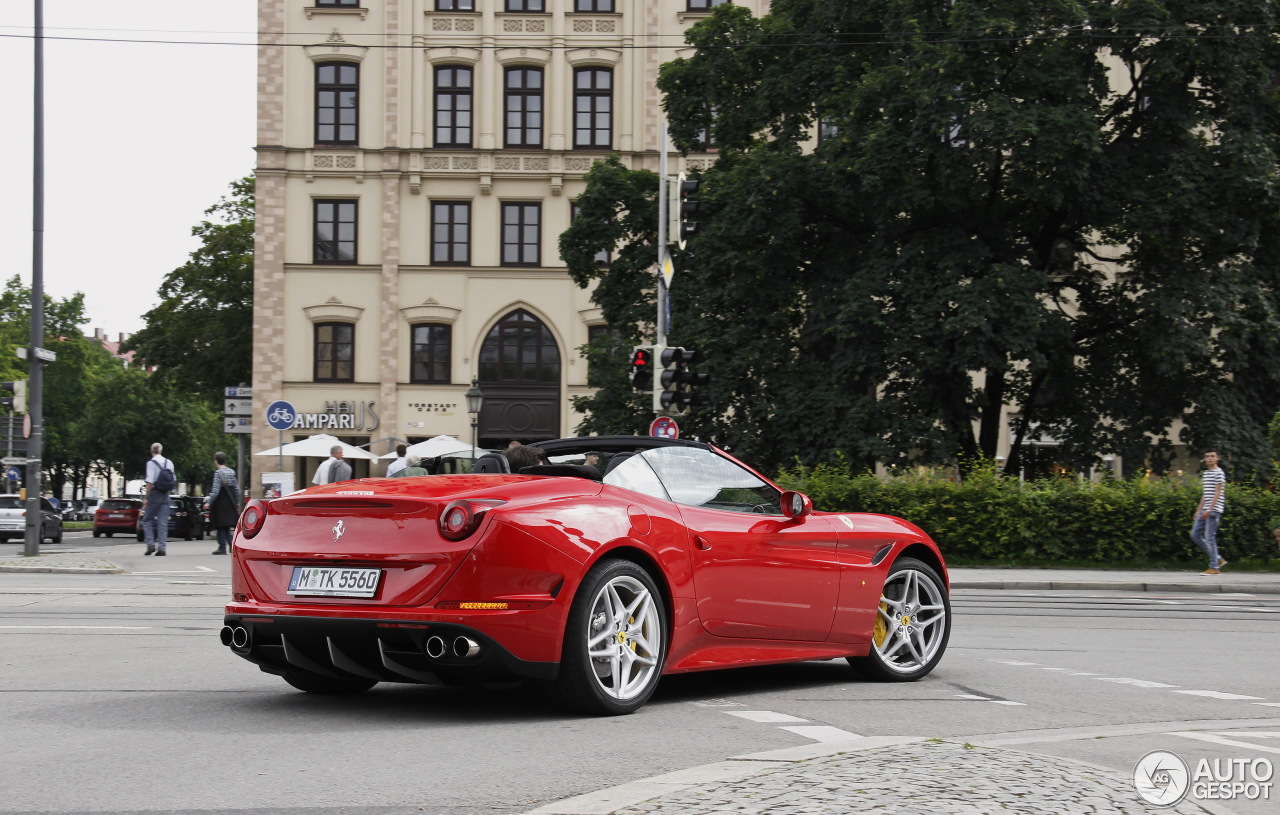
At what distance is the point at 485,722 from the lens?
7062mm

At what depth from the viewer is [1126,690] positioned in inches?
352

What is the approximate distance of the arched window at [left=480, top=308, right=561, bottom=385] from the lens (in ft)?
164

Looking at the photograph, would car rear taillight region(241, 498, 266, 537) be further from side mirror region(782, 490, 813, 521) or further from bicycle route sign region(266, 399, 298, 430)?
bicycle route sign region(266, 399, 298, 430)

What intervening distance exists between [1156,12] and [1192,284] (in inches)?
190

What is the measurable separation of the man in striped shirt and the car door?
16.1 metres

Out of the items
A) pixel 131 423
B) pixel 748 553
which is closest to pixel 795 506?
pixel 748 553

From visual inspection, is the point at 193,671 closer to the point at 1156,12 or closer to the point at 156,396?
the point at 1156,12

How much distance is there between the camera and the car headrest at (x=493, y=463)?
334 inches

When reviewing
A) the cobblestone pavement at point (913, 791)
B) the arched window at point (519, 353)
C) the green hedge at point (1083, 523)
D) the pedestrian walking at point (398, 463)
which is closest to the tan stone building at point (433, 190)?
the arched window at point (519, 353)

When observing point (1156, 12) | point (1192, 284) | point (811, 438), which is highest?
point (1156, 12)

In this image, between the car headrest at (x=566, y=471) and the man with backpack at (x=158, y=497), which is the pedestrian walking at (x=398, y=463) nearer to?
the man with backpack at (x=158, y=497)

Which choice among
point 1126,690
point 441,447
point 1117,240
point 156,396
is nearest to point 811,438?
point 1117,240

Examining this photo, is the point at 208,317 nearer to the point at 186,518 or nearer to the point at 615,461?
the point at 186,518

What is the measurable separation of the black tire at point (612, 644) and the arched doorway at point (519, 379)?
42.5 m
